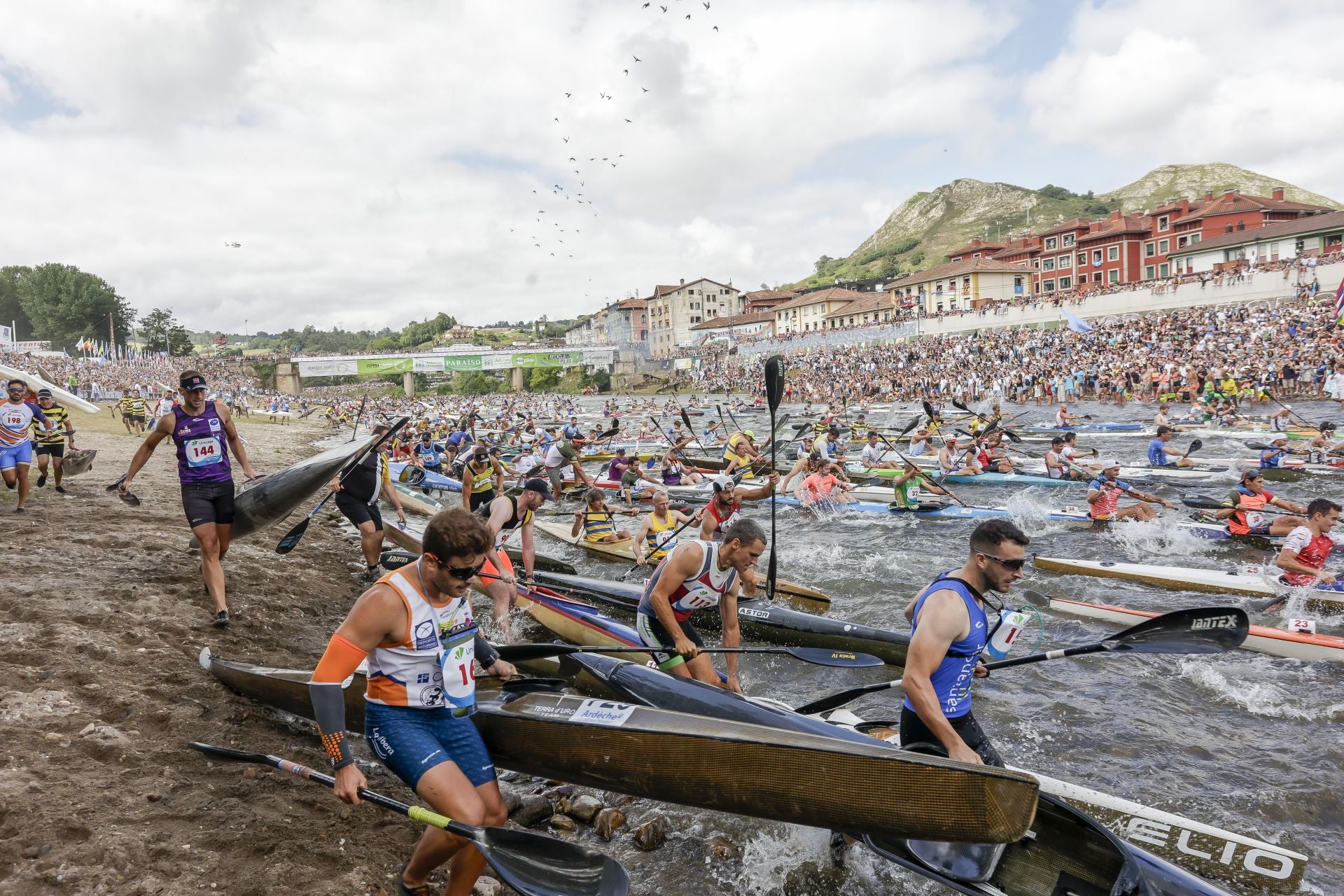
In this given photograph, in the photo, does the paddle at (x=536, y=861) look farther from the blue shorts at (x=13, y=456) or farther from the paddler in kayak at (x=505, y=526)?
the blue shorts at (x=13, y=456)

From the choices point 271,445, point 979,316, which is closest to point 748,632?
point 271,445

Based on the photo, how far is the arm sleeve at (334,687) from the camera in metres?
3.10

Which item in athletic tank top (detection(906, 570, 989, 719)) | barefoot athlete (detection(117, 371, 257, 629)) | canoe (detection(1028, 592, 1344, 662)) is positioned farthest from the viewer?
canoe (detection(1028, 592, 1344, 662))

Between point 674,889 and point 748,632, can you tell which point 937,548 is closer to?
point 748,632

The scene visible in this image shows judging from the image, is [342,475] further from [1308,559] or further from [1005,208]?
[1005,208]

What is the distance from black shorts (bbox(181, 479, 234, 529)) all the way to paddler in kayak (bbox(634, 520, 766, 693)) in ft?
12.2

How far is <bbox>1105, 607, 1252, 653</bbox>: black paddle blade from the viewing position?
464 cm

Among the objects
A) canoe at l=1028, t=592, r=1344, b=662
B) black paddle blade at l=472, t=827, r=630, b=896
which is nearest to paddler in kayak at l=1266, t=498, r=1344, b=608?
canoe at l=1028, t=592, r=1344, b=662

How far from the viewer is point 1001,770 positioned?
3289mm

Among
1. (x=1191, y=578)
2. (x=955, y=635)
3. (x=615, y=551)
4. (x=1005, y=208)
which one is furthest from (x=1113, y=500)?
(x=1005, y=208)

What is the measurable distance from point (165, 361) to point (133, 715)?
87.5 metres

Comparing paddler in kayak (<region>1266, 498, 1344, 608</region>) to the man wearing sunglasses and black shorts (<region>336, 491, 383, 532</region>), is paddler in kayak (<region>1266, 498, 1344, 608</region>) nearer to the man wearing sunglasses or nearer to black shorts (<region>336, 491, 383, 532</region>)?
the man wearing sunglasses

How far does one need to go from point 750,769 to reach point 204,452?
5.29 metres

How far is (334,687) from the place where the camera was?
10.2ft
